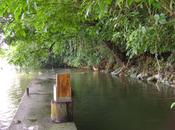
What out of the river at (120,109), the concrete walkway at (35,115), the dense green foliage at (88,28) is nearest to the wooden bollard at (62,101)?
the concrete walkway at (35,115)

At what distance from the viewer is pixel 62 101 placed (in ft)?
21.9

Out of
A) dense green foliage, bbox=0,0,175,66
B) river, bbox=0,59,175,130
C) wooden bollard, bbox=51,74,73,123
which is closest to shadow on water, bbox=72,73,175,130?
river, bbox=0,59,175,130

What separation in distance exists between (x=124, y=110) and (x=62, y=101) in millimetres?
2734

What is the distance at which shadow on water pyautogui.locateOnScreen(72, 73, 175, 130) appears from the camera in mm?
7398

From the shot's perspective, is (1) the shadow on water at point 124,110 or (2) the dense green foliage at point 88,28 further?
(1) the shadow on water at point 124,110

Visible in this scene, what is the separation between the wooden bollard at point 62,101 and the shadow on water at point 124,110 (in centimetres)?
70

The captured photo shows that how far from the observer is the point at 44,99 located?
9.92 meters

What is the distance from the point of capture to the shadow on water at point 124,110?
7.40 meters

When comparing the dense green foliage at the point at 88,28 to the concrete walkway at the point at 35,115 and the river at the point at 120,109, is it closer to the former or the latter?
the river at the point at 120,109

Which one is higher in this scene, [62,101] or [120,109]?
[62,101]

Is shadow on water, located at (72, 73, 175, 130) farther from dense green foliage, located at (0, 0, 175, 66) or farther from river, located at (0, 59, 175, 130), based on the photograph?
dense green foliage, located at (0, 0, 175, 66)

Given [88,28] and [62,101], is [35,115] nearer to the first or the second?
[62,101]

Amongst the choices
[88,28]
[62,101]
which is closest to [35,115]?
[62,101]

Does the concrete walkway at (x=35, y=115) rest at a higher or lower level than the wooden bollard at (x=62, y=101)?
lower
